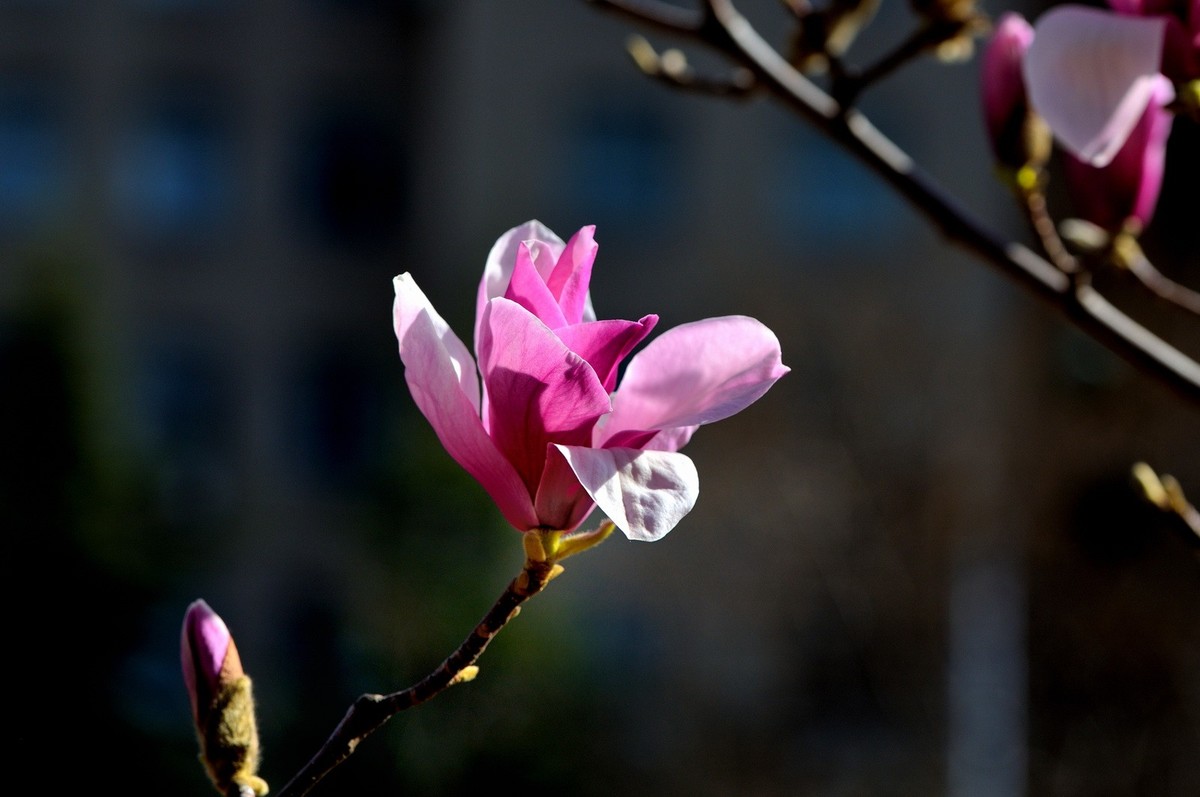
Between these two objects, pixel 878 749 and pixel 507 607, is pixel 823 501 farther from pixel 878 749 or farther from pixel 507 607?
pixel 507 607

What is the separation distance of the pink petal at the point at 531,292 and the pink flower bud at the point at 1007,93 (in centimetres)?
30

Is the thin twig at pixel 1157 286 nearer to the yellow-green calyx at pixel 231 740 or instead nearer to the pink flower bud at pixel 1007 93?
the pink flower bud at pixel 1007 93

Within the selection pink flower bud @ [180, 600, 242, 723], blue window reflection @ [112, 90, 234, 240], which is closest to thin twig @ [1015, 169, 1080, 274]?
pink flower bud @ [180, 600, 242, 723]

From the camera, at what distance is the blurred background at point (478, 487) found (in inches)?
139

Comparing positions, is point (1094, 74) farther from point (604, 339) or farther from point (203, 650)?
point (203, 650)

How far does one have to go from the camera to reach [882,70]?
0.67 metres

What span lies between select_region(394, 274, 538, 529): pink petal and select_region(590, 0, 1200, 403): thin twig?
13.2 inches

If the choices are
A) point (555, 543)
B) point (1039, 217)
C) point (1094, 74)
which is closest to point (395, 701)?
point (555, 543)

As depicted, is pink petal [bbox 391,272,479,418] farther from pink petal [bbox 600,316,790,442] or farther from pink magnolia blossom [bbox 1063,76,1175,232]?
pink magnolia blossom [bbox 1063,76,1175,232]

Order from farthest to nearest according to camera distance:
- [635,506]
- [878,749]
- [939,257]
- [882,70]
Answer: [939,257]
[878,749]
[882,70]
[635,506]

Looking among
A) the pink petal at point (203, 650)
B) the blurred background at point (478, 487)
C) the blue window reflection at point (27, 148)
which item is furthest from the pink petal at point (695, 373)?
the blue window reflection at point (27, 148)

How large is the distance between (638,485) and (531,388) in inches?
1.7

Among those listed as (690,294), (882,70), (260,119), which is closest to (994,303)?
(690,294)

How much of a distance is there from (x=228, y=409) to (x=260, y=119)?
80.3 inches
